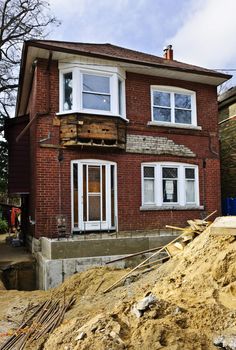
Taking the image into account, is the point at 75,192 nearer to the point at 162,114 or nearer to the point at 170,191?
the point at 170,191

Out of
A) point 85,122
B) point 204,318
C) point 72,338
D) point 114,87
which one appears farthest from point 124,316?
point 114,87

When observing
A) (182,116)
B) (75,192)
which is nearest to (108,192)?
(75,192)

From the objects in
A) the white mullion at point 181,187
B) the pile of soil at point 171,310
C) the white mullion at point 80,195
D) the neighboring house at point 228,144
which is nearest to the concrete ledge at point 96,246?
the white mullion at point 80,195

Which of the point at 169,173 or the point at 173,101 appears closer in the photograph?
the point at 169,173

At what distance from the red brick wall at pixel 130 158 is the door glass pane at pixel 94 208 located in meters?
0.78

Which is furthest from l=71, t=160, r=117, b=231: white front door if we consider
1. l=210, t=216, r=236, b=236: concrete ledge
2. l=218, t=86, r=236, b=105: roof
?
l=218, t=86, r=236, b=105: roof

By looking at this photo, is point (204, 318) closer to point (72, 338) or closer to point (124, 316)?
point (124, 316)

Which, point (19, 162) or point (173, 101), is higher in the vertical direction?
point (173, 101)

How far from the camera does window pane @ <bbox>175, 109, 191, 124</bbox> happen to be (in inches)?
531

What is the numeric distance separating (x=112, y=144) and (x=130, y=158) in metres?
0.99

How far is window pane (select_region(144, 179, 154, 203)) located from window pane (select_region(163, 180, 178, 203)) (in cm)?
52

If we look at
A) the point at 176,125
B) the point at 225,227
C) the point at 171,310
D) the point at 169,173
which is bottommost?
the point at 171,310

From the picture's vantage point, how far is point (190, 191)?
13367 mm

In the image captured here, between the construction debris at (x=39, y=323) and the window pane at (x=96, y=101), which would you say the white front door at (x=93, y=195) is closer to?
the window pane at (x=96, y=101)
